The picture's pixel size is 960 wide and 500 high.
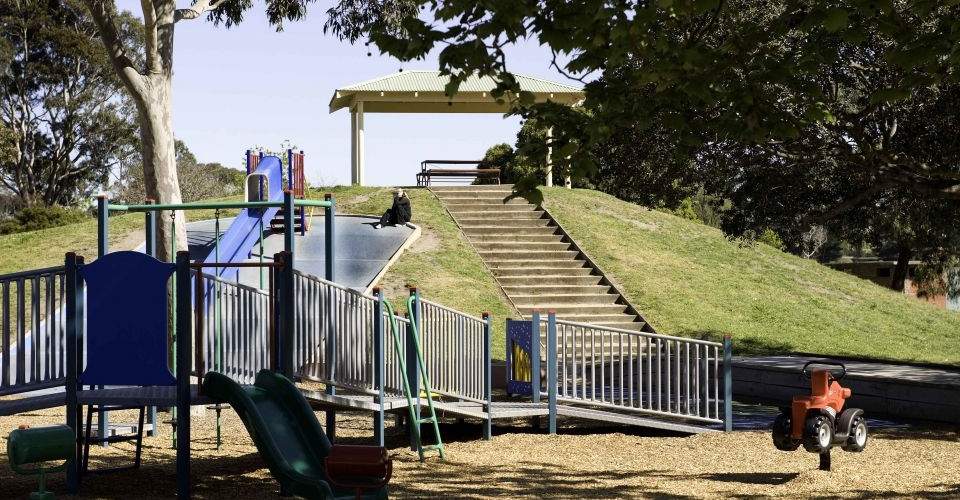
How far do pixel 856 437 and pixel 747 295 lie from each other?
679 inches

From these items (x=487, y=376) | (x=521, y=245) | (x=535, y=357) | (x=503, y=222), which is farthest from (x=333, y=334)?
(x=503, y=222)

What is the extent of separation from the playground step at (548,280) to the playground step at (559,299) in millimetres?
608

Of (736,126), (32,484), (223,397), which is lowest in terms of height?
(32,484)

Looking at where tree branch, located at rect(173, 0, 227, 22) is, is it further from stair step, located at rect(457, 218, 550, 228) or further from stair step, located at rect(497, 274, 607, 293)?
stair step, located at rect(457, 218, 550, 228)

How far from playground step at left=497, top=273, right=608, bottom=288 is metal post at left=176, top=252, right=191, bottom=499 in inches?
651

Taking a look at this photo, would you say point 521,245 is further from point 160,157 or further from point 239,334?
point 239,334

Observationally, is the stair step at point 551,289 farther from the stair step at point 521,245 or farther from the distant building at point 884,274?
the distant building at point 884,274

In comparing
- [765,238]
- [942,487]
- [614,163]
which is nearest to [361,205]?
[614,163]

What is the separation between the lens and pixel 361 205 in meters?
33.4

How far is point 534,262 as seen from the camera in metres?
28.0

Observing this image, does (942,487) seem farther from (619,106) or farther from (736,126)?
(619,106)

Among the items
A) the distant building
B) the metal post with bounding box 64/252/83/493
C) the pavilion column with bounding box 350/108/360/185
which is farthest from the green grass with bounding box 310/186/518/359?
the distant building

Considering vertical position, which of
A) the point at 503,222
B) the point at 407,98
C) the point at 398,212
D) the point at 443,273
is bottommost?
the point at 443,273

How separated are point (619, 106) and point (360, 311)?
437 cm
